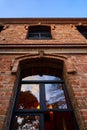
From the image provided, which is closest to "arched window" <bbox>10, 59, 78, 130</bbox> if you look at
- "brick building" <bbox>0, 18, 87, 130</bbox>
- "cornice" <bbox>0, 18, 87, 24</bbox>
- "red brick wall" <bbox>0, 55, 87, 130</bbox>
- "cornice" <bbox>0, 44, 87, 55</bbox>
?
"brick building" <bbox>0, 18, 87, 130</bbox>

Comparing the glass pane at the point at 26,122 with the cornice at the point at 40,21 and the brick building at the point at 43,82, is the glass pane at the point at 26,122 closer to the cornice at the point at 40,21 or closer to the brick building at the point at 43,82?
the brick building at the point at 43,82

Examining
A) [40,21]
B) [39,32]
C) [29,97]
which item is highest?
[40,21]

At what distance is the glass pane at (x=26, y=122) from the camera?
11.0 ft

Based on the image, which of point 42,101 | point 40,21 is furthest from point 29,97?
point 40,21

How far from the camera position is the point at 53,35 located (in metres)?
6.99

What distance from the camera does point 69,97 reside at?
13.5 feet

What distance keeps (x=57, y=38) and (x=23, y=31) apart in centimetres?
174

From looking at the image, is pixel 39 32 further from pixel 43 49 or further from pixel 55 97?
pixel 55 97

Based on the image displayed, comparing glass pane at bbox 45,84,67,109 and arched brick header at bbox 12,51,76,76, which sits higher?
arched brick header at bbox 12,51,76,76

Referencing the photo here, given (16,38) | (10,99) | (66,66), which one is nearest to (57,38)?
(16,38)

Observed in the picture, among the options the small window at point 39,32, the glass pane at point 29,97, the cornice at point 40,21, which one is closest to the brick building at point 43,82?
the glass pane at point 29,97

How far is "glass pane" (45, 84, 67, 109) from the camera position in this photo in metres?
3.94

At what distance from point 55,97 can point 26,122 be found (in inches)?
44.7

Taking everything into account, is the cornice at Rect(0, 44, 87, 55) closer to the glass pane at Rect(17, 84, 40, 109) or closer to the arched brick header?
the arched brick header
